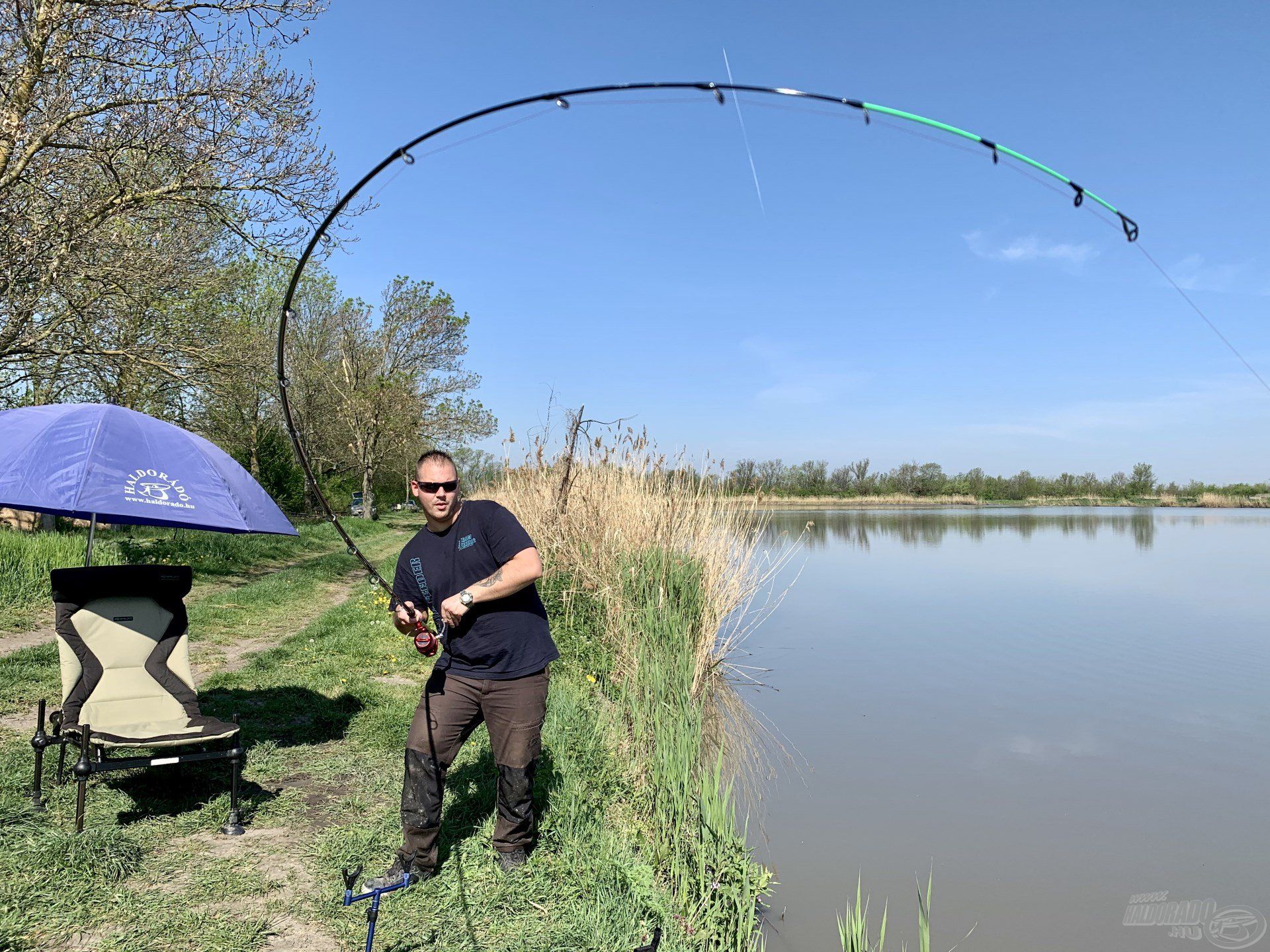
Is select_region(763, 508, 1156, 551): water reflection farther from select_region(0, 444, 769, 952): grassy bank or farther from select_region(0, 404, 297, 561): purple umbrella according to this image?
select_region(0, 404, 297, 561): purple umbrella

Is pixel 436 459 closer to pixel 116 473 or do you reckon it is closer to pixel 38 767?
pixel 116 473

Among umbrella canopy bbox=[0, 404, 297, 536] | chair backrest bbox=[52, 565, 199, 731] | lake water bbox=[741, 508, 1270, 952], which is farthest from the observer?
lake water bbox=[741, 508, 1270, 952]

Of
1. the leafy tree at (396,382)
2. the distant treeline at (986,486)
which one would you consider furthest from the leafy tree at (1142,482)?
the leafy tree at (396,382)

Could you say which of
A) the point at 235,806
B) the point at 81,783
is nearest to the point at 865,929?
the point at 235,806

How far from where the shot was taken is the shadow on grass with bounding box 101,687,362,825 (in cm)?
457

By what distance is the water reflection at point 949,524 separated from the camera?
31500 mm

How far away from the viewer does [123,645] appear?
492 cm

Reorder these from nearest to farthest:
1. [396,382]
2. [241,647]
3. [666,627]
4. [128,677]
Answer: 1. [128,677]
2. [666,627]
3. [241,647]
4. [396,382]

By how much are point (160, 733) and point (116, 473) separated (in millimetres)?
1419

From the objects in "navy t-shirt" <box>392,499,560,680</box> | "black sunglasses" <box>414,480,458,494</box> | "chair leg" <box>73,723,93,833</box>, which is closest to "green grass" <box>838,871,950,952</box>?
"navy t-shirt" <box>392,499,560,680</box>

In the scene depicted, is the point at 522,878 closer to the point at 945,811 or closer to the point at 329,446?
the point at 945,811

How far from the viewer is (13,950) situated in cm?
302

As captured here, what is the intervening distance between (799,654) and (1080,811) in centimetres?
559

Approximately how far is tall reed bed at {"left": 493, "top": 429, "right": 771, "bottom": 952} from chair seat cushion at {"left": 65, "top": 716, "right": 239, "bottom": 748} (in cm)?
237
